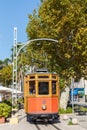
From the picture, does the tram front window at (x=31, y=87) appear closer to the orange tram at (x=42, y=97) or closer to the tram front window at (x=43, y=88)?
the orange tram at (x=42, y=97)

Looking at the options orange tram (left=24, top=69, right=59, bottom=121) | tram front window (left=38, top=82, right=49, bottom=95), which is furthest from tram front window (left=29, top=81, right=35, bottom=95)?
tram front window (left=38, top=82, right=49, bottom=95)

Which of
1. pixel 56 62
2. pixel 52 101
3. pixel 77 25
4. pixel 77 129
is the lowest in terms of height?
pixel 77 129

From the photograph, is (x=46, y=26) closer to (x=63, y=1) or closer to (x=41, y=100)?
(x=63, y=1)

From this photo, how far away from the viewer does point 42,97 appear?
81.1ft

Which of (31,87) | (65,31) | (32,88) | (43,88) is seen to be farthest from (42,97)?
(65,31)

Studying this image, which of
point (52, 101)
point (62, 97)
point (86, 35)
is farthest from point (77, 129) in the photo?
point (62, 97)

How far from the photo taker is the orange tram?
969 inches

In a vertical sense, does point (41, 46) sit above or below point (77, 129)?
above

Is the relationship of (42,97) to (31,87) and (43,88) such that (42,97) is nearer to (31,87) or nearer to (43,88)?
(43,88)

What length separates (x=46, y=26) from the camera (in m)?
36.7

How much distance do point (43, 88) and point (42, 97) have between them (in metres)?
0.56

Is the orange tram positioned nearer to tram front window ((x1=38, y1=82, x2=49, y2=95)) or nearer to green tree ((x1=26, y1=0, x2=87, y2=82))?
tram front window ((x1=38, y1=82, x2=49, y2=95))

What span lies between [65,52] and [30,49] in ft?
14.3

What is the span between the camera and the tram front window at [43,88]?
24.8 m
